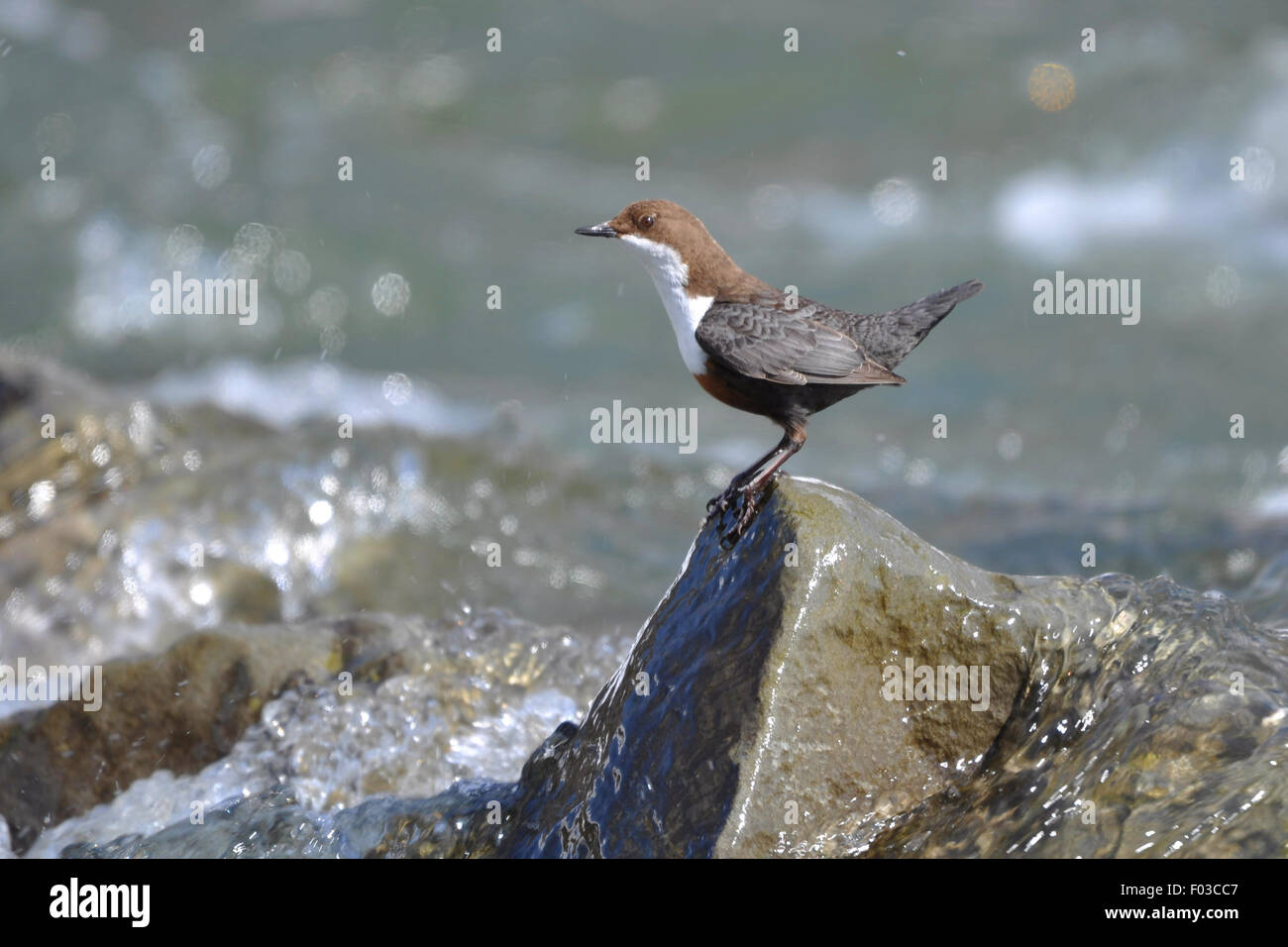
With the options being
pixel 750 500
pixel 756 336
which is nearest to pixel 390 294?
pixel 756 336

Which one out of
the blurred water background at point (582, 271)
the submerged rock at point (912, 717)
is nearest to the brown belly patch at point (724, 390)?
the submerged rock at point (912, 717)

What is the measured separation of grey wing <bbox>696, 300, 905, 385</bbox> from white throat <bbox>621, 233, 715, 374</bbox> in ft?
A: 0.17

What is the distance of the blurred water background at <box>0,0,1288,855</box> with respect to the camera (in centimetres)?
718

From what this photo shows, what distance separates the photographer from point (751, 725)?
11.4 ft

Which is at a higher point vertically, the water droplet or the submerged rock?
the water droplet

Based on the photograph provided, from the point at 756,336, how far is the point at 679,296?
37 centimetres

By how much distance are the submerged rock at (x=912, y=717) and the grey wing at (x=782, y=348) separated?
0.42 metres

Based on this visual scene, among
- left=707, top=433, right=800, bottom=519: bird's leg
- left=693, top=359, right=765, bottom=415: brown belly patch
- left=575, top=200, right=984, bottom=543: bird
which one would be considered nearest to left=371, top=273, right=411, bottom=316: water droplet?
left=575, top=200, right=984, bottom=543: bird

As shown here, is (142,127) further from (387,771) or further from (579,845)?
(579,845)

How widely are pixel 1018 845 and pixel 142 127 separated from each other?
13080 millimetres

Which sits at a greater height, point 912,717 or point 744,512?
point 744,512

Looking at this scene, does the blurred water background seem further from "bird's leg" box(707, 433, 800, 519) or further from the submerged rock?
"bird's leg" box(707, 433, 800, 519)

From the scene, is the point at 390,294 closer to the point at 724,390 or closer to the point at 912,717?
the point at 724,390

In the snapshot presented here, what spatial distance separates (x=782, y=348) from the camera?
162 inches
